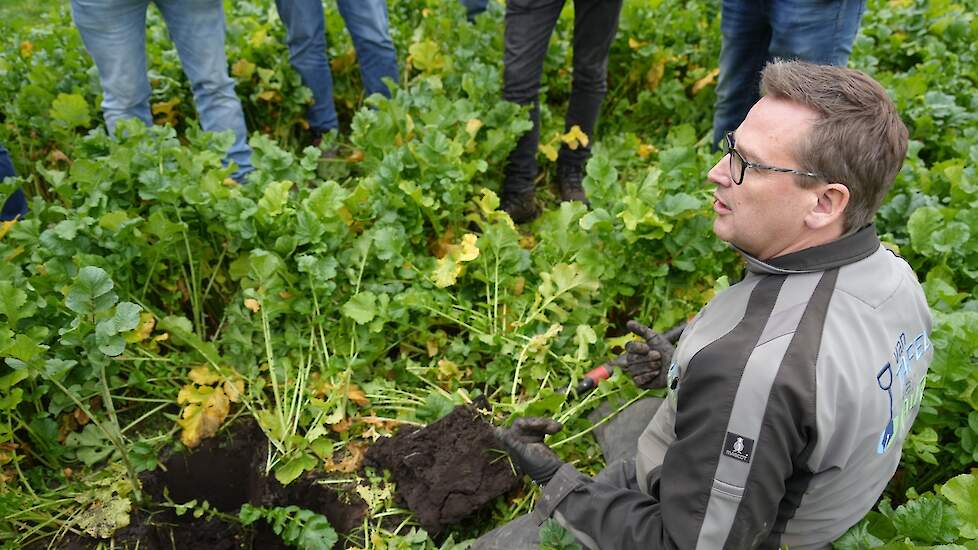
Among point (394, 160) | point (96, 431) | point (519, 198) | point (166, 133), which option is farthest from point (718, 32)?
point (96, 431)

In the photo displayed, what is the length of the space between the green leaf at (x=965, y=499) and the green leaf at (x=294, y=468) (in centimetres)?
203

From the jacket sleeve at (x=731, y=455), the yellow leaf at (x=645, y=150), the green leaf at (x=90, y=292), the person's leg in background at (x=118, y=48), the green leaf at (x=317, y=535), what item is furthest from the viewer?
the yellow leaf at (x=645, y=150)

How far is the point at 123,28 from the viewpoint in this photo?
11.2 feet

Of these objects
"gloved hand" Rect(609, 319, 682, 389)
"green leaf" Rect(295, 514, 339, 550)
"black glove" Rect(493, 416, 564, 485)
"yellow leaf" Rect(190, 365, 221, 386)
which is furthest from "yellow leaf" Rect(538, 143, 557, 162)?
"green leaf" Rect(295, 514, 339, 550)

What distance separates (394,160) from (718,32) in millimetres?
3158

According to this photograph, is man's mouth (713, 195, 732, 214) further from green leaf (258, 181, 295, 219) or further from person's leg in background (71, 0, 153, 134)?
person's leg in background (71, 0, 153, 134)

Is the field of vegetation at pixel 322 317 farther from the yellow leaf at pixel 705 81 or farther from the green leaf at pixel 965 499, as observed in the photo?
the yellow leaf at pixel 705 81

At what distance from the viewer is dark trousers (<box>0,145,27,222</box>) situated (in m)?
3.48

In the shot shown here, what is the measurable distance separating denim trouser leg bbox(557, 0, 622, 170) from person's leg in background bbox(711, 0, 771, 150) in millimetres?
579

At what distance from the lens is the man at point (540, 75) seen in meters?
3.55

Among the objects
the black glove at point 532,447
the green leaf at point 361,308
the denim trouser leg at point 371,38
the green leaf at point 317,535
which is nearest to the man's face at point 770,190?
the black glove at point 532,447

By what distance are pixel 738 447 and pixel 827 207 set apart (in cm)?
57

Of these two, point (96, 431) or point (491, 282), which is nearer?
point (96, 431)

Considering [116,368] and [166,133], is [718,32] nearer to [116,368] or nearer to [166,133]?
[166,133]
